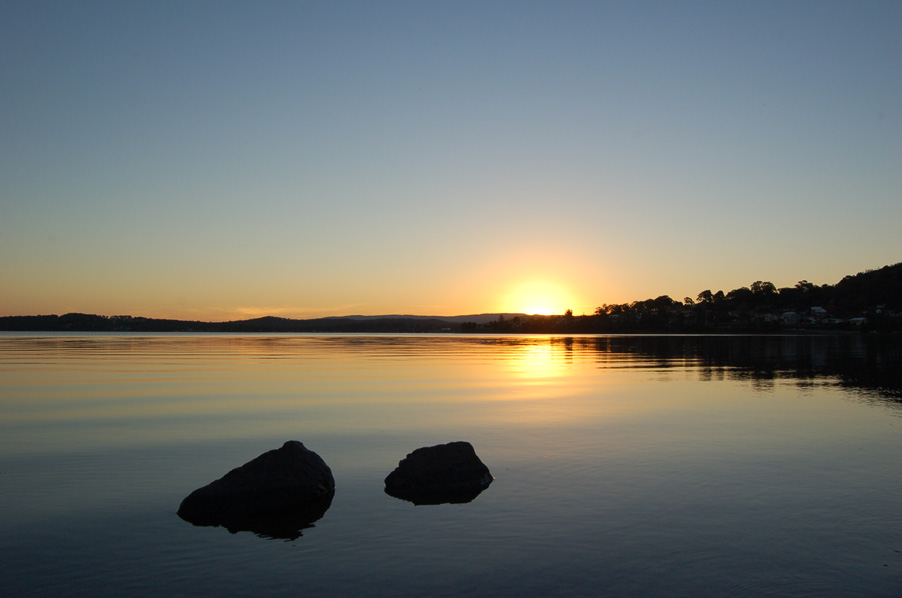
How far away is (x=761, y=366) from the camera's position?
5897cm

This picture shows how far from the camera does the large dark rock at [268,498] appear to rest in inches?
533

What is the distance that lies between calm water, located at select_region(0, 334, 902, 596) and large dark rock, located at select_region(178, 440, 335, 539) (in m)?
0.42

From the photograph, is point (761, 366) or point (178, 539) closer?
point (178, 539)

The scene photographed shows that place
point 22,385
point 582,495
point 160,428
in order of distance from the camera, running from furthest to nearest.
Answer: point 22,385, point 160,428, point 582,495

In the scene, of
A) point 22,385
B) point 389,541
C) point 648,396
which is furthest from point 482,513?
point 22,385

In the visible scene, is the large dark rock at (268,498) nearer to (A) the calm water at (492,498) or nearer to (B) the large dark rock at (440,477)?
(A) the calm water at (492,498)

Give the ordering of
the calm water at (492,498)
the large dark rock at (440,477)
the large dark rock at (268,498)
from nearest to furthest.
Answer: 1. the calm water at (492,498)
2. the large dark rock at (268,498)
3. the large dark rock at (440,477)

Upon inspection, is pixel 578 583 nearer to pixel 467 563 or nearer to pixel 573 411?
pixel 467 563

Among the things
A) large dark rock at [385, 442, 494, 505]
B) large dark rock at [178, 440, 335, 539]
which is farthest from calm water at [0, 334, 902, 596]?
large dark rock at [385, 442, 494, 505]

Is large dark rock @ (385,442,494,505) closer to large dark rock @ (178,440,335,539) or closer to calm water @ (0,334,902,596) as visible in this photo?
calm water @ (0,334,902,596)

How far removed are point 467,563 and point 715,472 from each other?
957 cm

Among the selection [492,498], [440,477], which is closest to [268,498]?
[440,477]

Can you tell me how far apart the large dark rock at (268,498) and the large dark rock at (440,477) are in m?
1.80

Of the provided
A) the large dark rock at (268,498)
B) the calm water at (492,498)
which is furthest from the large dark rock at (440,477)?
the large dark rock at (268,498)
